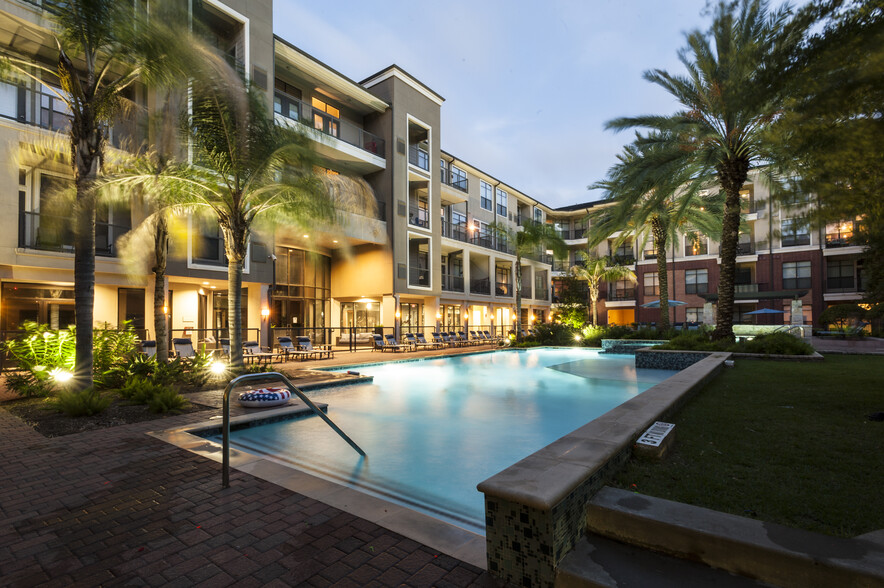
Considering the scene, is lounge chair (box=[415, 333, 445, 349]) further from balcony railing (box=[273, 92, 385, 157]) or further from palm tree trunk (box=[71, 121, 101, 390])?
palm tree trunk (box=[71, 121, 101, 390])

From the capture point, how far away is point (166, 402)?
7086 mm

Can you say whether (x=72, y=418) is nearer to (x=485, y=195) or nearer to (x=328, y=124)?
(x=328, y=124)

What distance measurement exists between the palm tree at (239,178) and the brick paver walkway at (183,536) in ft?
19.9

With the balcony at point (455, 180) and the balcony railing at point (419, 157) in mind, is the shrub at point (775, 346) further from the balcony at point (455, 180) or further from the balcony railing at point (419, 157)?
the balcony at point (455, 180)

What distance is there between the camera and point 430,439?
6875 millimetres

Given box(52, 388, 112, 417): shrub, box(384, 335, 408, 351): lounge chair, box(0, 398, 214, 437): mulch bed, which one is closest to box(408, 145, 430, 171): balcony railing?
box(384, 335, 408, 351): lounge chair

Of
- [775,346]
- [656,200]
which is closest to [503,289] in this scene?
[656,200]

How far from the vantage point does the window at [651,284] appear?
37.2m

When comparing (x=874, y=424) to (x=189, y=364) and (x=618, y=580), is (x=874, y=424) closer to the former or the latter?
(x=618, y=580)

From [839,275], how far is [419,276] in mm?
29708

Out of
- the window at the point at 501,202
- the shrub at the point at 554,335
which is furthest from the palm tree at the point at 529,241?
the window at the point at 501,202

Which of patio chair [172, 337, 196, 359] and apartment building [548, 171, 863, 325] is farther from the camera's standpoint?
apartment building [548, 171, 863, 325]

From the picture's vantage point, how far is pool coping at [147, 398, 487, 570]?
2.91m

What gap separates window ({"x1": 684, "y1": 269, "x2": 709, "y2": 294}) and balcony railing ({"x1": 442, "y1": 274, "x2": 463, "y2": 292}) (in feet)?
66.2
